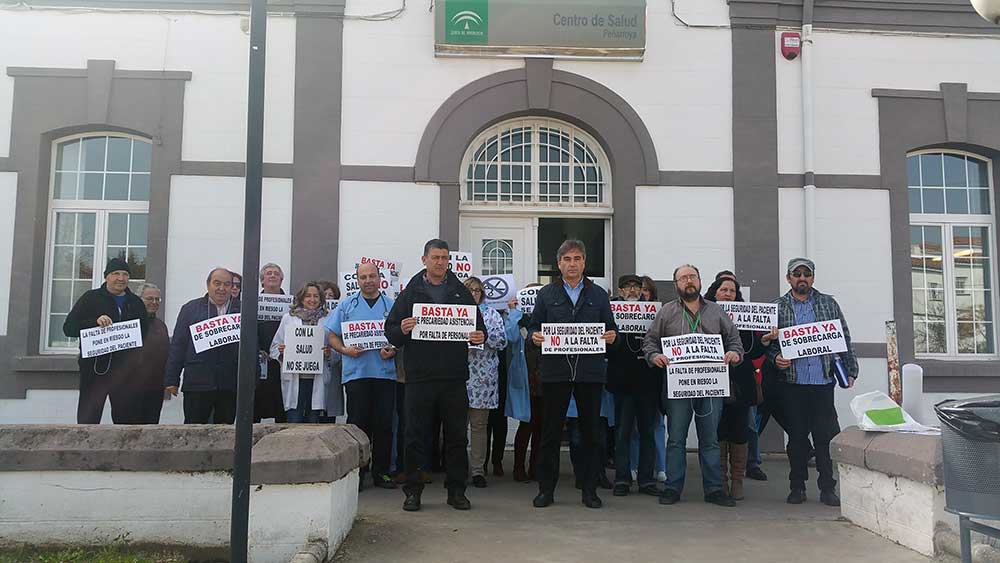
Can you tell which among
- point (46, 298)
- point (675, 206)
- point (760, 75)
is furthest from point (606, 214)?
point (46, 298)

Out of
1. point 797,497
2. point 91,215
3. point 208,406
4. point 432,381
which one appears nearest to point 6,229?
point 91,215

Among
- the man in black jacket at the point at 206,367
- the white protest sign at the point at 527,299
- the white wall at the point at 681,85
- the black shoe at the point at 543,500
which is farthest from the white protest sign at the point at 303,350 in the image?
the white wall at the point at 681,85

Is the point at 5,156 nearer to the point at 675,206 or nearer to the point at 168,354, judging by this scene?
the point at 168,354

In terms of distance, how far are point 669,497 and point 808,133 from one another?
5.11m

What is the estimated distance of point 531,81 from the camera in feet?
29.3

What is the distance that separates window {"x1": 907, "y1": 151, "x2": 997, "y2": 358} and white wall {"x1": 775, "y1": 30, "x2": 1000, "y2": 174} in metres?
0.86

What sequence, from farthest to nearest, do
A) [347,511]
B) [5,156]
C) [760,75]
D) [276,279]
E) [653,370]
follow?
[760,75]
[5,156]
[276,279]
[653,370]
[347,511]

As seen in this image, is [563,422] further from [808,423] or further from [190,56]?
[190,56]

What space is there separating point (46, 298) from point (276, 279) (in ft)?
11.0

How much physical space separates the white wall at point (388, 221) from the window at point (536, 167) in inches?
27.5

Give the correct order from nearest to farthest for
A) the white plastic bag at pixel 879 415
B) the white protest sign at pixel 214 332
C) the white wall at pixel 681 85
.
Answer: the white plastic bag at pixel 879 415
the white protest sign at pixel 214 332
the white wall at pixel 681 85

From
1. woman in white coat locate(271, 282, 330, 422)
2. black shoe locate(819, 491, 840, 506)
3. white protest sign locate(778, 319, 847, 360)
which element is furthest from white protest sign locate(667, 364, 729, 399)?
woman in white coat locate(271, 282, 330, 422)

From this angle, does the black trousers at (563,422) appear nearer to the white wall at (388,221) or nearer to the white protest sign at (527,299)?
the white protest sign at (527,299)

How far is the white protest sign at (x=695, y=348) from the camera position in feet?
19.3
